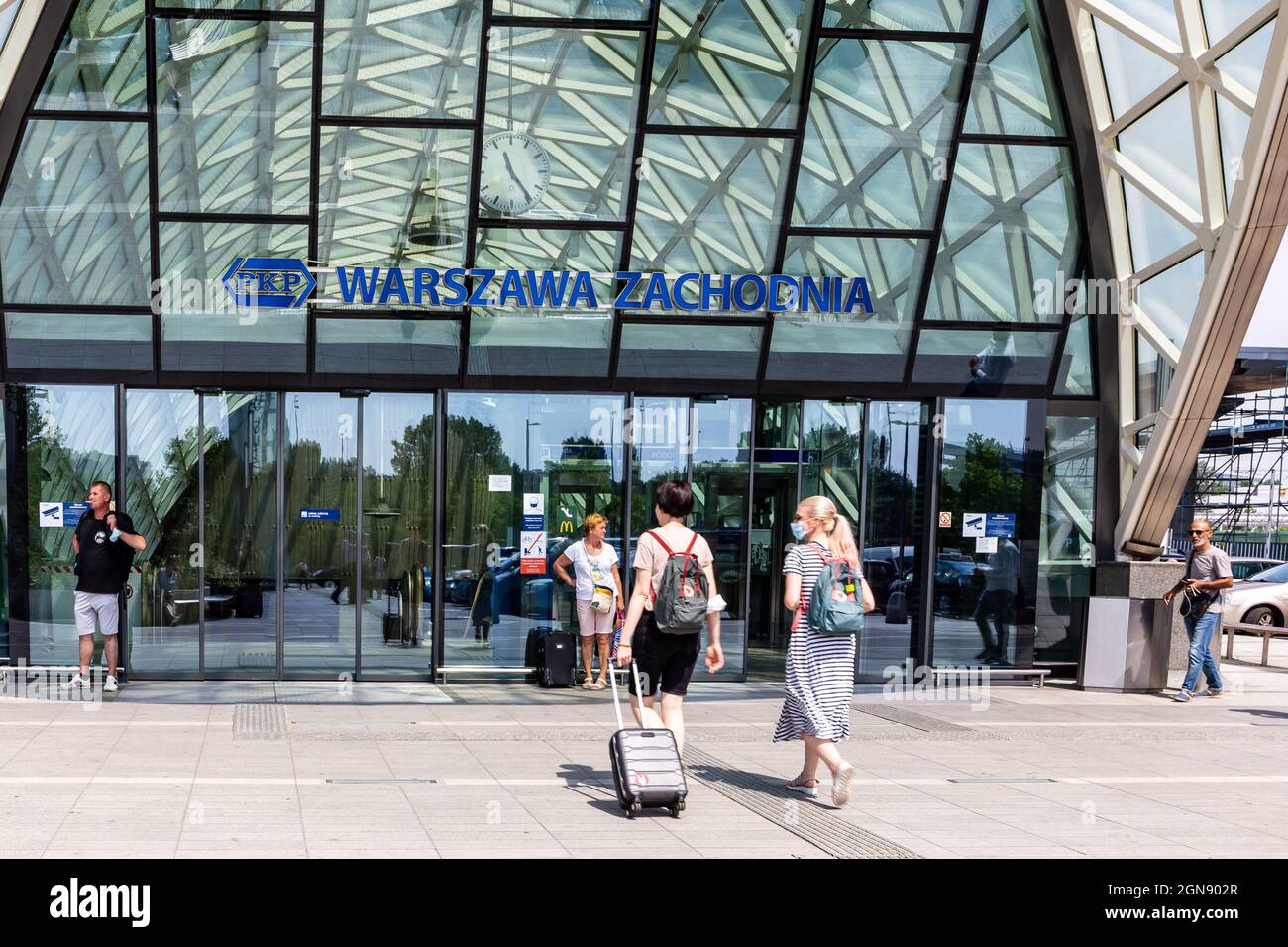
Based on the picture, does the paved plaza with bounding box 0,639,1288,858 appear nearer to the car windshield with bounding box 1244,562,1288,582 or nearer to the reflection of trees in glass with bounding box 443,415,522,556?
the reflection of trees in glass with bounding box 443,415,522,556

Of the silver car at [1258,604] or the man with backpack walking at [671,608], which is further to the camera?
the silver car at [1258,604]

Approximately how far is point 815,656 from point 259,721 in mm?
4777

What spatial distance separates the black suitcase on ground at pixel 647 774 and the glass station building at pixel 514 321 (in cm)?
606

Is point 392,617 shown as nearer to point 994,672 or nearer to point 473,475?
point 473,475

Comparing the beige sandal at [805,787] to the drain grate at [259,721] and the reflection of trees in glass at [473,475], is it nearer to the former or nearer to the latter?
the drain grate at [259,721]

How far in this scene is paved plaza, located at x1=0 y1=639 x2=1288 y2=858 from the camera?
681 cm

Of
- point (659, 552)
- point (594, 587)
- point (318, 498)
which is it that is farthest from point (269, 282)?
point (659, 552)

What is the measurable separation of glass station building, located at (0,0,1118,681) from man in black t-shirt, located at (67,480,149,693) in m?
0.84

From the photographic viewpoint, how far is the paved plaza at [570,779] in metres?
6.81

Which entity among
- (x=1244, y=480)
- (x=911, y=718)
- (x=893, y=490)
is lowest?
(x=911, y=718)

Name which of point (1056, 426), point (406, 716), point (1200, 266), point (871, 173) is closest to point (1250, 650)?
point (1056, 426)

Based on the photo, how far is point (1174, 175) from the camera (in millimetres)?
12898

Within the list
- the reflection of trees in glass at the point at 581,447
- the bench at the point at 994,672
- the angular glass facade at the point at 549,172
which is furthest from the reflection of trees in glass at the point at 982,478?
Result: the reflection of trees in glass at the point at 581,447
